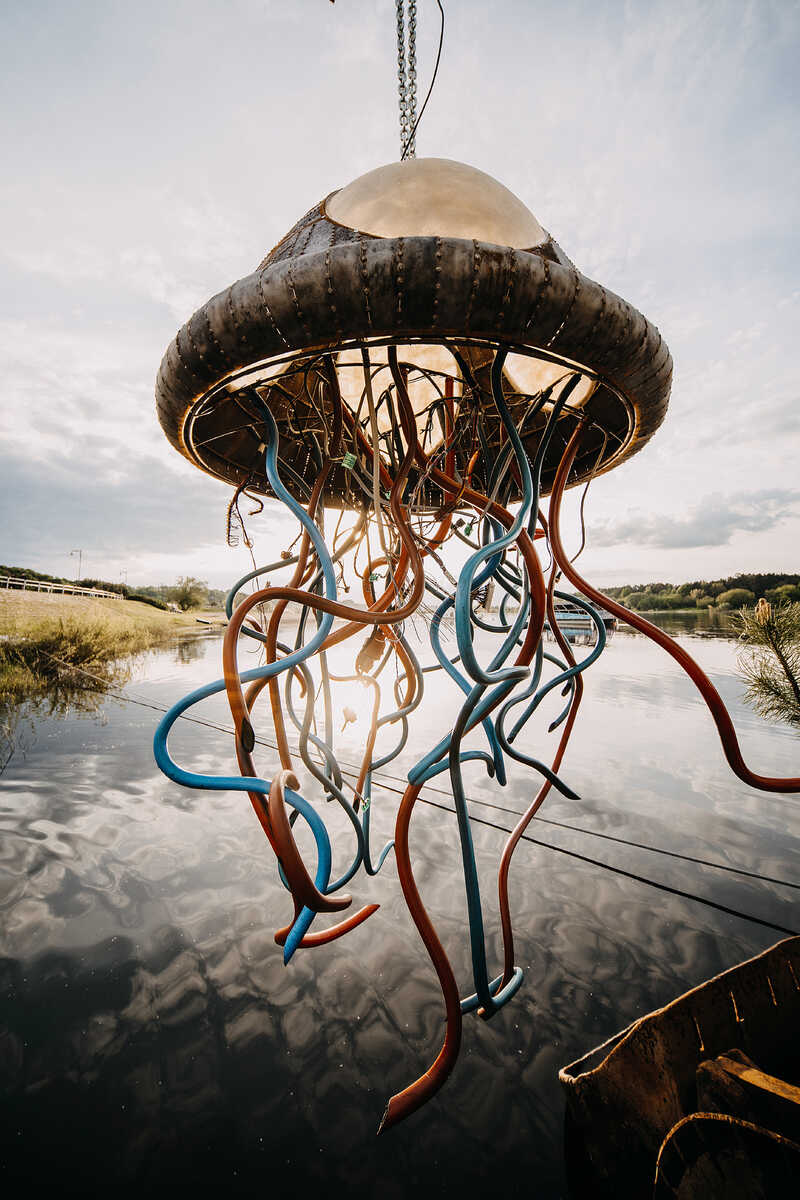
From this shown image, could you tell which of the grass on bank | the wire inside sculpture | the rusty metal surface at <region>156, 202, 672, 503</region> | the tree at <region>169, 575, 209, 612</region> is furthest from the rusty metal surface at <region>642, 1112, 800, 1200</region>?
the tree at <region>169, 575, 209, 612</region>

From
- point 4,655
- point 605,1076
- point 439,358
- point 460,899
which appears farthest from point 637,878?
point 4,655

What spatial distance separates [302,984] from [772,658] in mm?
2147

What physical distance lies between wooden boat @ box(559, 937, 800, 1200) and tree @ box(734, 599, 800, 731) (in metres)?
1.25

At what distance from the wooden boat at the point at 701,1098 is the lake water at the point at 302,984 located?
0.18m

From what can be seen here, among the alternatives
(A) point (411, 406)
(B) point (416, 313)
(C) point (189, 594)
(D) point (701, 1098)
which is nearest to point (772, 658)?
(D) point (701, 1098)

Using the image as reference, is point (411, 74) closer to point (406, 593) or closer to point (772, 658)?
point (406, 593)

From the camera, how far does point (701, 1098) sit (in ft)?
1.70

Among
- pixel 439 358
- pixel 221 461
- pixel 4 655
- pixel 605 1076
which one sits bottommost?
pixel 4 655

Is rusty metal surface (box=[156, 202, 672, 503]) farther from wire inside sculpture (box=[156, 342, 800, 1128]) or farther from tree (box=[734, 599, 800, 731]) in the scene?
tree (box=[734, 599, 800, 731])

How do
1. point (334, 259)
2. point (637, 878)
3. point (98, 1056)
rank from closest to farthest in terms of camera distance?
point (334, 259)
point (98, 1056)
point (637, 878)

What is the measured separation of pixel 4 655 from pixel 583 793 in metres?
7.51

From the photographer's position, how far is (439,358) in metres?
0.97

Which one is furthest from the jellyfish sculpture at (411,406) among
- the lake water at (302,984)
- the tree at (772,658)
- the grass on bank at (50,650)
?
the grass on bank at (50,650)

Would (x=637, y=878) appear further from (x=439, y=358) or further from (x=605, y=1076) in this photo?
(x=439, y=358)
